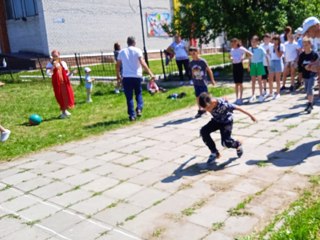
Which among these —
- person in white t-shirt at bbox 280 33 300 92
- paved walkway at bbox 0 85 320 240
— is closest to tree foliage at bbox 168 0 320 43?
person in white t-shirt at bbox 280 33 300 92

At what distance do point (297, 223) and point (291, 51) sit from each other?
27.8ft

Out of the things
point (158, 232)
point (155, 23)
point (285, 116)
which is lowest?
point (158, 232)

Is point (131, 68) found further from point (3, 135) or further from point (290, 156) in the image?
point (290, 156)

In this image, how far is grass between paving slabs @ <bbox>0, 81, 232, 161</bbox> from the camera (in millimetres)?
7996

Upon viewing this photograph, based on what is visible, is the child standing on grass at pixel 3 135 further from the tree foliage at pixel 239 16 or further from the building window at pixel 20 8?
the building window at pixel 20 8

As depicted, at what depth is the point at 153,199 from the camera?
4.62 m

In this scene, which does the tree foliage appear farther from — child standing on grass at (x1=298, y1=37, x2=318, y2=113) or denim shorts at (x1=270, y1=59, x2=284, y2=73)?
child standing on grass at (x1=298, y1=37, x2=318, y2=113)

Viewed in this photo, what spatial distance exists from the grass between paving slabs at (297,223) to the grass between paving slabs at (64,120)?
4.93 m

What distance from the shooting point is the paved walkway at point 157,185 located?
13.1 feet

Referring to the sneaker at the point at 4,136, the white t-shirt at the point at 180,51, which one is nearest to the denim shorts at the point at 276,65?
the white t-shirt at the point at 180,51

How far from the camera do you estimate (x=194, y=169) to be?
18.2 feet

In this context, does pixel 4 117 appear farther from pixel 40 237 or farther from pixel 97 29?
pixel 97 29

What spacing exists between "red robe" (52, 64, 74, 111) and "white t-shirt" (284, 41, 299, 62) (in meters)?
6.17

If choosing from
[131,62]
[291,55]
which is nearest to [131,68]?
[131,62]
